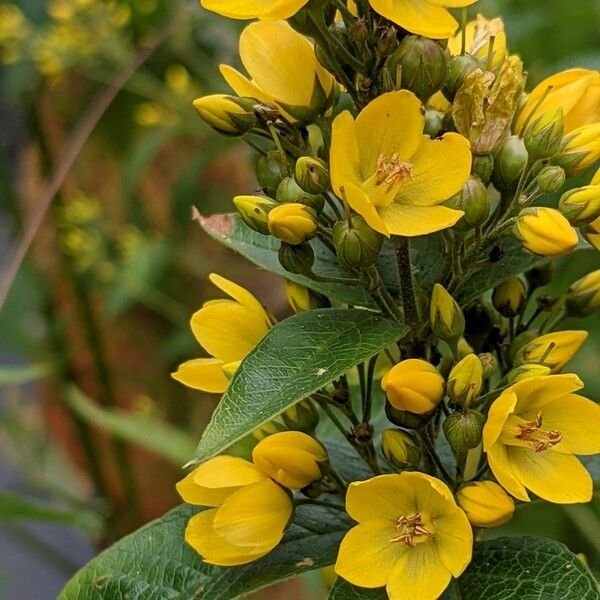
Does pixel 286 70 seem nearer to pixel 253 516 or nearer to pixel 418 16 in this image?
pixel 418 16

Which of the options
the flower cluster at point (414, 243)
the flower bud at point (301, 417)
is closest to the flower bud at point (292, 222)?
the flower cluster at point (414, 243)

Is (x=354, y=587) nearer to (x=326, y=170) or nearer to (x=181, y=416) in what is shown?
(x=326, y=170)

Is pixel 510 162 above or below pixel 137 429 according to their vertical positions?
above

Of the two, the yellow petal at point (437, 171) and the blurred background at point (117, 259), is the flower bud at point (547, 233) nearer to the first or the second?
the yellow petal at point (437, 171)

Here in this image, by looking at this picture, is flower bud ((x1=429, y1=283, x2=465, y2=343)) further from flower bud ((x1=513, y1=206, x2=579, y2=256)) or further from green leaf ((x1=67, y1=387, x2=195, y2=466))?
green leaf ((x1=67, y1=387, x2=195, y2=466))

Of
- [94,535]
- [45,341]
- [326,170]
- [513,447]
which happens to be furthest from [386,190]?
[45,341]

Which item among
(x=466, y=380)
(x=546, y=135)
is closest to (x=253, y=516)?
(x=466, y=380)
